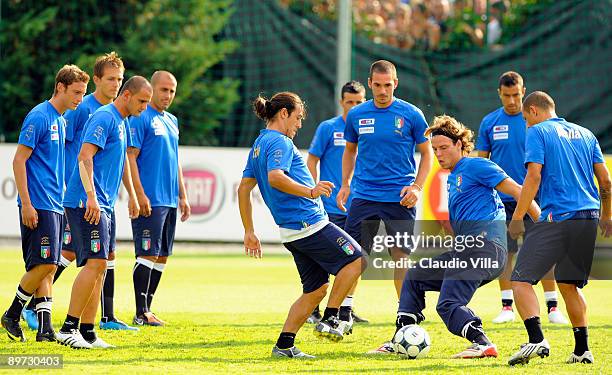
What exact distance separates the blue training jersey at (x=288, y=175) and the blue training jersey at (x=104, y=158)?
1179mm

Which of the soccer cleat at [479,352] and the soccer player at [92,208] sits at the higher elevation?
the soccer player at [92,208]

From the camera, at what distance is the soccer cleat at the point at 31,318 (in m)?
9.88

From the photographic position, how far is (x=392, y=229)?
390 inches

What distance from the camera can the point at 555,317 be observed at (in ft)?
35.4

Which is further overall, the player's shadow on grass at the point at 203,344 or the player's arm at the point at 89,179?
the player's shadow on grass at the point at 203,344

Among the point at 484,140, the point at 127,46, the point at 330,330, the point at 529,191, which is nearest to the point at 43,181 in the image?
the point at 330,330

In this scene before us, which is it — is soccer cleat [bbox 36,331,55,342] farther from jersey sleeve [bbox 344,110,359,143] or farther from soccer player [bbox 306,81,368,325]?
soccer player [bbox 306,81,368,325]

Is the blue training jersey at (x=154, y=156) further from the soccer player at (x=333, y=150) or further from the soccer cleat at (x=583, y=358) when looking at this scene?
the soccer cleat at (x=583, y=358)

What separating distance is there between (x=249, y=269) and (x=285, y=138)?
29.2ft

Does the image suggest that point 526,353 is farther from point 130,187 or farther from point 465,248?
point 130,187

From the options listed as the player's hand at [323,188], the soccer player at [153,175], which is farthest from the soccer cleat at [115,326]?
the player's hand at [323,188]

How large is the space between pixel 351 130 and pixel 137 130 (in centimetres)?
204

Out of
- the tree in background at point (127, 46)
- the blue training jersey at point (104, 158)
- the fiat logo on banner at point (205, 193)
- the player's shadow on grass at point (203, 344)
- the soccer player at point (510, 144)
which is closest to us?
the blue training jersey at point (104, 158)

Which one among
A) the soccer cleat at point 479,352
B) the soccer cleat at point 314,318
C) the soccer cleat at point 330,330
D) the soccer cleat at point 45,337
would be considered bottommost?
the soccer cleat at point 314,318
